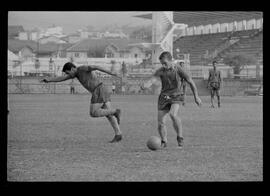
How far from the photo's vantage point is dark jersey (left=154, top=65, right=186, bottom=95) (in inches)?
387

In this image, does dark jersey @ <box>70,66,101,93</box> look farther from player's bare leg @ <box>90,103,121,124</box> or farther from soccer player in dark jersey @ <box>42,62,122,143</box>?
player's bare leg @ <box>90,103,121,124</box>

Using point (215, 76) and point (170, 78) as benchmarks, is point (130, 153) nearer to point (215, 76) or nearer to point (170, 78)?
point (170, 78)

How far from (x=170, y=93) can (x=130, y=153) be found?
124 centimetres

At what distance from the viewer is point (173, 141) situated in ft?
36.7

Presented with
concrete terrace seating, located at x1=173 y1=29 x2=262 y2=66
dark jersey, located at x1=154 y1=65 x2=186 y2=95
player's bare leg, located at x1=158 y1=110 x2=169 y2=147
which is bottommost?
player's bare leg, located at x1=158 y1=110 x2=169 y2=147

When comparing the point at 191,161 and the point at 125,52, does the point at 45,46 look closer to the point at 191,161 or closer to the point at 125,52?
the point at 125,52

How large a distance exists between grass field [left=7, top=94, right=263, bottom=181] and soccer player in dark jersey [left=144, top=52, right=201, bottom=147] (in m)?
0.33

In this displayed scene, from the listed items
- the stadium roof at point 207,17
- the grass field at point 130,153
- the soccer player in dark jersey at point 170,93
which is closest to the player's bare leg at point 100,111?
the grass field at point 130,153

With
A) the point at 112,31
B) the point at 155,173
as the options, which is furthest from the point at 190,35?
the point at 155,173

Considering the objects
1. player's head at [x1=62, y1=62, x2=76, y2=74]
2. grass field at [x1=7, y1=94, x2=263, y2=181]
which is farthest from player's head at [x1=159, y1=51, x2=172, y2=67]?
player's head at [x1=62, y1=62, x2=76, y2=74]

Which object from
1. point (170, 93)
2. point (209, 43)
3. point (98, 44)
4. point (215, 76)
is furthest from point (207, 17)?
point (170, 93)

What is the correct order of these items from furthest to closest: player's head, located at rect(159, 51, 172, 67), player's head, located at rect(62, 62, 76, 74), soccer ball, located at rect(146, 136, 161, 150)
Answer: player's head, located at rect(62, 62, 76, 74), player's head, located at rect(159, 51, 172, 67), soccer ball, located at rect(146, 136, 161, 150)

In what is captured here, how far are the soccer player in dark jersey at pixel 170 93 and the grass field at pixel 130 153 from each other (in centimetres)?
33

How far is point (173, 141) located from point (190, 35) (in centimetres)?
5605
